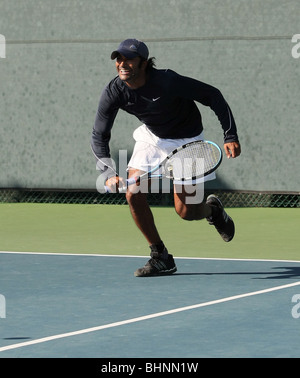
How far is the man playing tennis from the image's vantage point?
319 inches

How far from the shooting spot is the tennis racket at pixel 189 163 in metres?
8.21

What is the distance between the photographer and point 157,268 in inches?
331

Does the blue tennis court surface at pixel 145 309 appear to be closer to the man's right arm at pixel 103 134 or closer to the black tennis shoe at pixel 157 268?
the black tennis shoe at pixel 157 268

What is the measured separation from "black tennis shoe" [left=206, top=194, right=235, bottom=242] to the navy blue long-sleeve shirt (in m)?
0.72

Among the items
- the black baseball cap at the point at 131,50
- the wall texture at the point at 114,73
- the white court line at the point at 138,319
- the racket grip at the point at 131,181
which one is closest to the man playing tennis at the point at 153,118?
the black baseball cap at the point at 131,50

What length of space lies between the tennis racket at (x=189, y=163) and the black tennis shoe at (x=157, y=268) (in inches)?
24.5

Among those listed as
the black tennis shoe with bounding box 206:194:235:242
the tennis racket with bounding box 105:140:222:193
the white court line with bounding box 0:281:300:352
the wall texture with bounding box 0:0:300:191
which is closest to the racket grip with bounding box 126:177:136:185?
the tennis racket with bounding box 105:140:222:193

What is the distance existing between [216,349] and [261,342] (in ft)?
1.02

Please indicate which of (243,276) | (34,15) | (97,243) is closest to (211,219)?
(243,276)

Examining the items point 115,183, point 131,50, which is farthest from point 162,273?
point 131,50

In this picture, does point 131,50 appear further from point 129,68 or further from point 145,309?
point 145,309

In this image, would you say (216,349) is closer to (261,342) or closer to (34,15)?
(261,342)

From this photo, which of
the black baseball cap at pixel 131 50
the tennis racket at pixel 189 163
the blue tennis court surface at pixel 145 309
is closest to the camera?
the blue tennis court surface at pixel 145 309

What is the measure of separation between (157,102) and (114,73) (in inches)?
214
